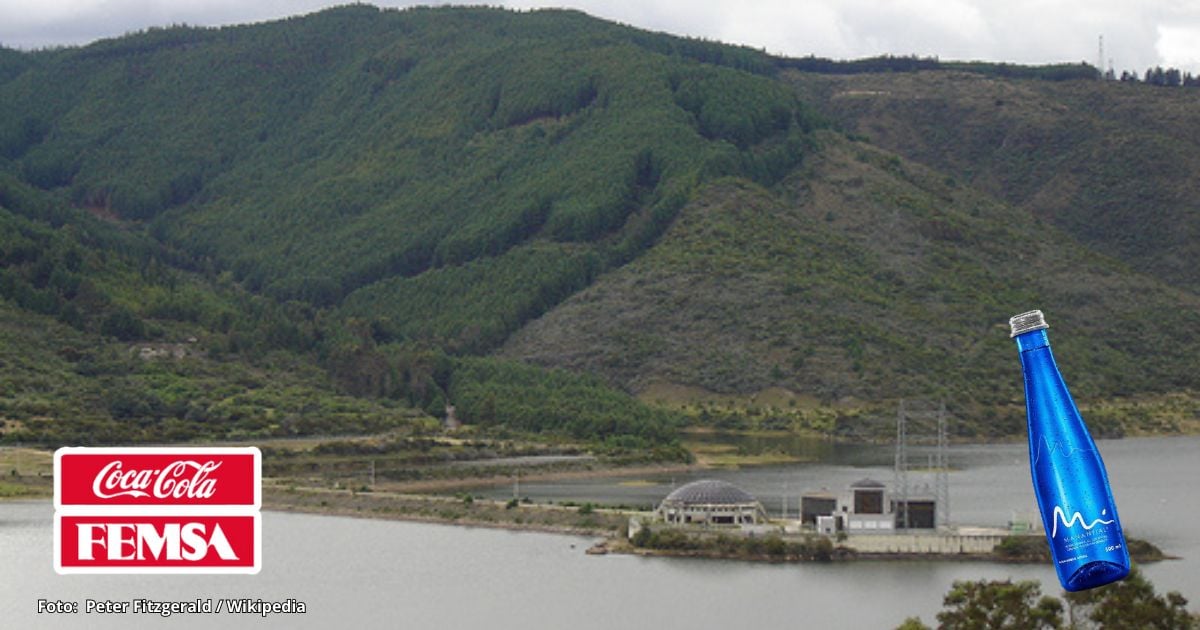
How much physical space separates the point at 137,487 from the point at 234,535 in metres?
1.60

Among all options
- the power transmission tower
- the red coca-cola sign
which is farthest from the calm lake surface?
the red coca-cola sign

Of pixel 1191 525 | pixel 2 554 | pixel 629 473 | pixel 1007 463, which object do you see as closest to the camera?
pixel 2 554

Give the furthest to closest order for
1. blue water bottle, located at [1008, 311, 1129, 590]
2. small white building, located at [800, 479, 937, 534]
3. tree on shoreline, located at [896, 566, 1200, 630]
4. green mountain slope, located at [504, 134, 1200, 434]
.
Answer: green mountain slope, located at [504, 134, 1200, 434] → small white building, located at [800, 479, 937, 534] → tree on shoreline, located at [896, 566, 1200, 630] → blue water bottle, located at [1008, 311, 1129, 590]

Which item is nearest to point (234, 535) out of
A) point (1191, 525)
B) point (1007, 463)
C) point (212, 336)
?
point (1191, 525)

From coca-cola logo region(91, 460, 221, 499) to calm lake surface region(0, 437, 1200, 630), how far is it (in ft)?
115

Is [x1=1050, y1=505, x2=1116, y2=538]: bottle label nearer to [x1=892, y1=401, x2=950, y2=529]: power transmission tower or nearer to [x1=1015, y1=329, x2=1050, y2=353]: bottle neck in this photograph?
[x1=1015, y1=329, x2=1050, y2=353]: bottle neck

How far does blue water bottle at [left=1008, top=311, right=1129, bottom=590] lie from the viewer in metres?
29.7

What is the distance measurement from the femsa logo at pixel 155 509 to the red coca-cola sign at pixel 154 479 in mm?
15

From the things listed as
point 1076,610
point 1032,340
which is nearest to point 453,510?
point 1076,610

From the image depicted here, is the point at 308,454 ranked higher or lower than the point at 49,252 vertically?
lower

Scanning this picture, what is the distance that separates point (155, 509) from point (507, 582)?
47896 millimetres

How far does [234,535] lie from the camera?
3794cm

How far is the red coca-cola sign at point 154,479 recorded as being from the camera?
124 feet

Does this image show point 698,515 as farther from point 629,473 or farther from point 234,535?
point 234,535
